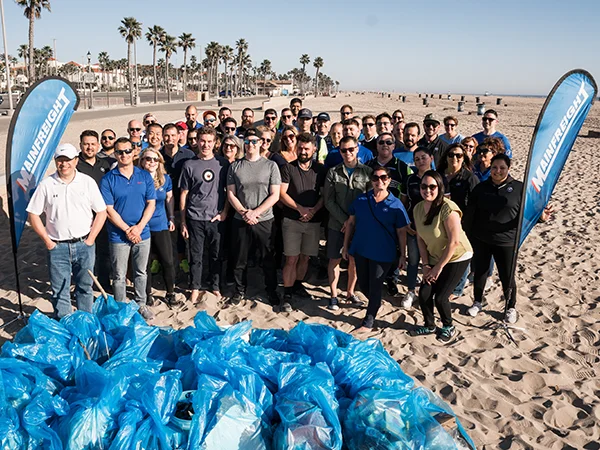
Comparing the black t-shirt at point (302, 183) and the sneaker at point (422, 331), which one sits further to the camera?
the black t-shirt at point (302, 183)

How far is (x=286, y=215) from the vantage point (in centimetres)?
520

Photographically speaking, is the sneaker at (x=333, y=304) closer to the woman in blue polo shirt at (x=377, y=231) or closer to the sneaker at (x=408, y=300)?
A: the woman in blue polo shirt at (x=377, y=231)

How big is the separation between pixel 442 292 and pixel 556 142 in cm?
192

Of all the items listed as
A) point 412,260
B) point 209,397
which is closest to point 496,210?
point 412,260

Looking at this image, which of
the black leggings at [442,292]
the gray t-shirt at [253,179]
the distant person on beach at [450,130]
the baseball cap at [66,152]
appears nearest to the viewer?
the baseball cap at [66,152]

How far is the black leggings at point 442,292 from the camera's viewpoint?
14.6ft

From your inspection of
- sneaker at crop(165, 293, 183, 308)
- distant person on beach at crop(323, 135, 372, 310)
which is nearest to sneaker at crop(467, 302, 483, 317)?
distant person on beach at crop(323, 135, 372, 310)

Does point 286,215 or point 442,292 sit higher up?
point 286,215

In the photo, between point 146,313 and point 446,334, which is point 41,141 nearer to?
point 146,313

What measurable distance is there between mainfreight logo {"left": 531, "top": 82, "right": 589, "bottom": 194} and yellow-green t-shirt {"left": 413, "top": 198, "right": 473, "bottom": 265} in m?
0.97

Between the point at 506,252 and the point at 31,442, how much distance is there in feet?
14.1

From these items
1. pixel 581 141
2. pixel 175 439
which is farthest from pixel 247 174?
pixel 581 141

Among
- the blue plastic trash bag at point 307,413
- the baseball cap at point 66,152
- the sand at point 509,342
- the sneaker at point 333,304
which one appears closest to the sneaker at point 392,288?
the sand at point 509,342

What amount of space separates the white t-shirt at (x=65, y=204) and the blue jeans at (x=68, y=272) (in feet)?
0.40
